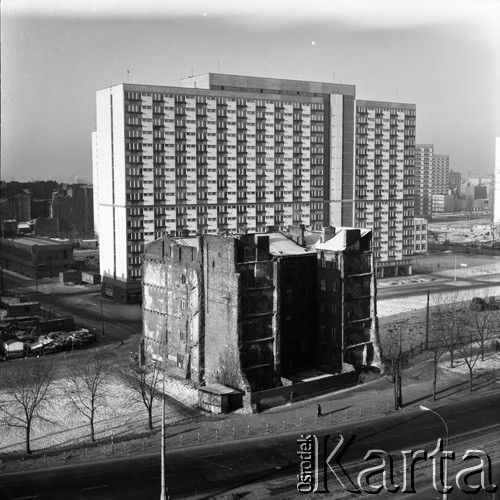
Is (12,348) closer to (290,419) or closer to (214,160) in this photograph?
(290,419)

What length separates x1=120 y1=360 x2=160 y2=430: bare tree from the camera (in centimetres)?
3617

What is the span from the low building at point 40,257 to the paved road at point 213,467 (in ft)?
185

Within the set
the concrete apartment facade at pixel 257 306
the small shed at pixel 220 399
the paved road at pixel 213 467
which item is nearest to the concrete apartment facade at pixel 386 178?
the concrete apartment facade at pixel 257 306

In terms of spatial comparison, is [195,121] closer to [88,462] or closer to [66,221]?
[88,462]

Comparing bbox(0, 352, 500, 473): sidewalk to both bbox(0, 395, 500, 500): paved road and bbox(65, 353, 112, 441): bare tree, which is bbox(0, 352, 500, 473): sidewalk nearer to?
bbox(0, 395, 500, 500): paved road

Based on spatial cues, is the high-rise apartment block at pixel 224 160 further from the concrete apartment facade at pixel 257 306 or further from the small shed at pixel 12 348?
the concrete apartment facade at pixel 257 306

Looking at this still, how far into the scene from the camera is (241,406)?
38.8 metres

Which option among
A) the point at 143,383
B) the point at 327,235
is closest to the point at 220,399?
the point at 143,383

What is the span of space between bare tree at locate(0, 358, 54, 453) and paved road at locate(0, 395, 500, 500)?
4.37 metres

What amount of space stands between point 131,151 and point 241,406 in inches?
1474

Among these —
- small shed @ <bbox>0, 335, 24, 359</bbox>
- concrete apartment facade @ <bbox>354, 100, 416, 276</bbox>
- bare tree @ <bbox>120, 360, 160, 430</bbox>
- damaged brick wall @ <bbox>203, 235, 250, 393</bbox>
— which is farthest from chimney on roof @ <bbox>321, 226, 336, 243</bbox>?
concrete apartment facade @ <bbox>354, 100, 416, 276</bbox>

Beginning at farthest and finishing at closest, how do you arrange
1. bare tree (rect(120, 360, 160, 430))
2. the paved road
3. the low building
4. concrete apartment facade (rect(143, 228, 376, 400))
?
the low building
concrete apartment facade (rect(143, 228, 376, 400))
bare tree (rect(120, 360, 160, 430))
the paved road

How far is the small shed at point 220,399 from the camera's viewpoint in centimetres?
3812

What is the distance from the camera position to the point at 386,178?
8906cm
